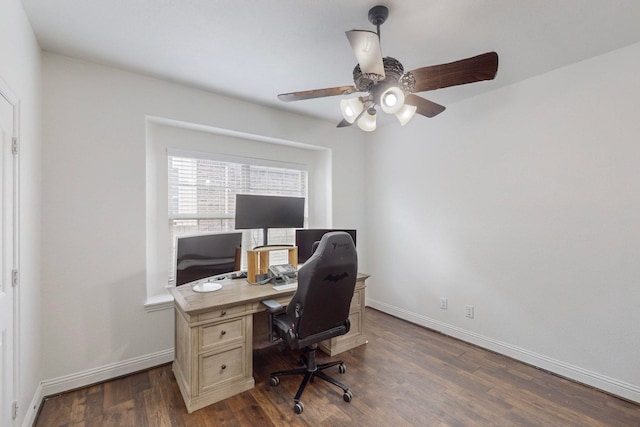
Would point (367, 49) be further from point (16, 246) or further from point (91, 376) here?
point (91, 376)

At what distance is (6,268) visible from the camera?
1.47 m

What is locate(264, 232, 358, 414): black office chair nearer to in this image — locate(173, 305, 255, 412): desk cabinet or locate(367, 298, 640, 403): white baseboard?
locate(173, 305, 255, 412): desk cabinet

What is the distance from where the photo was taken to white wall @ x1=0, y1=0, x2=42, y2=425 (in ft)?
4.91

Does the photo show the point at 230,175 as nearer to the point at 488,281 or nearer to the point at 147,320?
the point at 147,320

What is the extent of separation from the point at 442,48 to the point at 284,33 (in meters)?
1.15

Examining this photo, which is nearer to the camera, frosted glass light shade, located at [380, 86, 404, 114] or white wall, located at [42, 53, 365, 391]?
frosted glass light shade, located at [380, 86, 404, 114]

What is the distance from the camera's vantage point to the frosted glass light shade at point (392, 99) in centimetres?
165

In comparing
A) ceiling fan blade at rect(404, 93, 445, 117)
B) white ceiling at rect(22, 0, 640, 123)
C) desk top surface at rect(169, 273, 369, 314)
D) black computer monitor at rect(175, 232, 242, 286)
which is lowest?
desk top surface at rect(169, 273, 369, 314)

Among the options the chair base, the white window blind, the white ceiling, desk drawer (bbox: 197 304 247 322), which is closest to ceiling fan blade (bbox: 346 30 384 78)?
the white ceiling

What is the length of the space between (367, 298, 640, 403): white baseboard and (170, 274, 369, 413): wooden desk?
1925mm

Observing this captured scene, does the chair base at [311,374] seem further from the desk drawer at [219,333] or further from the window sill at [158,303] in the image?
the window sill at [158,303]

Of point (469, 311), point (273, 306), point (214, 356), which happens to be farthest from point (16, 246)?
point (469, 311)

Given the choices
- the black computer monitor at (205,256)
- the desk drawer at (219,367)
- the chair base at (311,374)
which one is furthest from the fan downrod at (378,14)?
the desk drawer at (219,367)

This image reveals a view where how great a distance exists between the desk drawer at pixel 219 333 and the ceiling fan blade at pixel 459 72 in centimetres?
207
